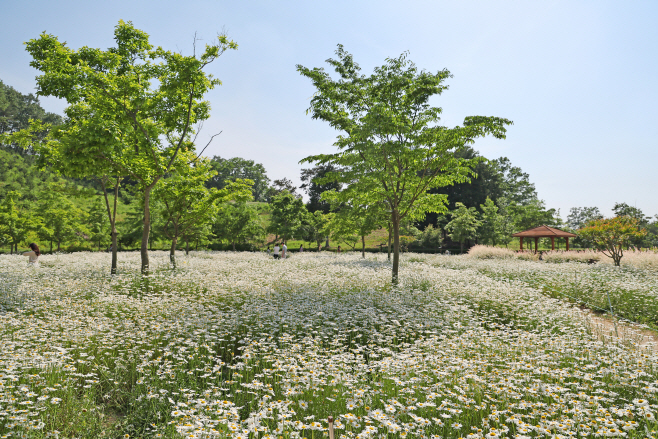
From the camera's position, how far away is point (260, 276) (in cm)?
1271

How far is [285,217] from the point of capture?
39.6 meters

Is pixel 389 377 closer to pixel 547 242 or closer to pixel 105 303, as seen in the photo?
pixel 105 303

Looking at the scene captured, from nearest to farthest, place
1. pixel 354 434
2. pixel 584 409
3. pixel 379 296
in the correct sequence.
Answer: pixel 354 434 < pixel 584 409 < pixel 379 296

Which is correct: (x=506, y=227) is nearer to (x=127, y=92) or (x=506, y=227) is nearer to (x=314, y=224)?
(x=314, y=224)

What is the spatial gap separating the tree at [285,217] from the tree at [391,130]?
26171 millimetres

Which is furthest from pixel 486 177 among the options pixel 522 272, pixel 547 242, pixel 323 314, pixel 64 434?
pixel 64 434

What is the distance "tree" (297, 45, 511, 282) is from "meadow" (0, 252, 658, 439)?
481cm

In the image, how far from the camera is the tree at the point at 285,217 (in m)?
39.5

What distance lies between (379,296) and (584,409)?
6.39m

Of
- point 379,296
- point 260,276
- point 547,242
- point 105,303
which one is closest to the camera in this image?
point 105,303

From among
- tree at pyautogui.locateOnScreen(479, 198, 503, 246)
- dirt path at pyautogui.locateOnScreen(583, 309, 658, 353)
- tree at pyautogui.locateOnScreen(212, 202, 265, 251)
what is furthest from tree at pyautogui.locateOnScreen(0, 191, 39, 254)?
tree at pyautogui.locateOnScreen(479, 198, 503, 246)

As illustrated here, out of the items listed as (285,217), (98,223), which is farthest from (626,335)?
(98,223)

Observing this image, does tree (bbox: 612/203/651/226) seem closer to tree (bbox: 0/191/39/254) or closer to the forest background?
the forest background

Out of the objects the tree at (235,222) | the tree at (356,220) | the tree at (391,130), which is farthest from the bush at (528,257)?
the tree at (235,222)
